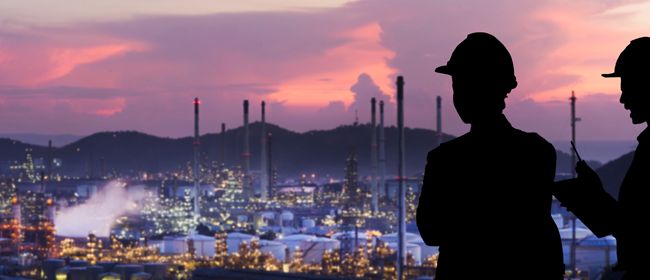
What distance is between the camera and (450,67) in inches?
61.9

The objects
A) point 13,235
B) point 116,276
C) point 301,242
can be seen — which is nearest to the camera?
point 116,276

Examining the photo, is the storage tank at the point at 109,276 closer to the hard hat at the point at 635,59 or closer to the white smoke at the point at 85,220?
the white smoke at the point at 85,220

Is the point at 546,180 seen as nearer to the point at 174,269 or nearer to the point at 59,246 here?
the point at 174,269

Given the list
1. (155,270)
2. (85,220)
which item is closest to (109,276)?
(155,270)

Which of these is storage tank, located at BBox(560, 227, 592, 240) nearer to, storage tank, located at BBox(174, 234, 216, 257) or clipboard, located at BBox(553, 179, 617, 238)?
storage tank, located at BBox(174, 234, 216, 257)

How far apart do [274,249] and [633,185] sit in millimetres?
37879

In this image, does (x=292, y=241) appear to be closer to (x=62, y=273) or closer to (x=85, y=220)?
(x=62, y=273)

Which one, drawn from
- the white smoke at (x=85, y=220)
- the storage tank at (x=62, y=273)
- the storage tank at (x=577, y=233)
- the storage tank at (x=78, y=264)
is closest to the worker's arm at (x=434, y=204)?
the storage tank at (x=62, y=273)

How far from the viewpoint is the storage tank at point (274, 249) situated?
38375 millimetres

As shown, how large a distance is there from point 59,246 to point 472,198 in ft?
160

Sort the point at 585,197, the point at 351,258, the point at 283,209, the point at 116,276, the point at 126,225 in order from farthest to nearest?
the point at 283,209 → the point at 126,225 → the point at 351,258 → the point at 116,276 → the point at 585,197

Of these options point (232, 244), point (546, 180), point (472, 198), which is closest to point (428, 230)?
point (472, 198)

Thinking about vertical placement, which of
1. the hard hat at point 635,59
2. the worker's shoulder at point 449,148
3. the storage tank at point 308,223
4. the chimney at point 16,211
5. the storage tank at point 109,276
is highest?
the hard hat at point 635,59

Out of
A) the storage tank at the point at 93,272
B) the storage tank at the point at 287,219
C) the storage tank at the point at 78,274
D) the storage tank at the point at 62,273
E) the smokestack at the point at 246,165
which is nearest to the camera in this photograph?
the storage tank at the point at 78,274
